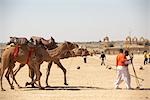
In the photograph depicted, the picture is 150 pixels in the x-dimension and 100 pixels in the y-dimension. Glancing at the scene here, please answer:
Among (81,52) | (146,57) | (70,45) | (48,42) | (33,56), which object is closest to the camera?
(33,56)

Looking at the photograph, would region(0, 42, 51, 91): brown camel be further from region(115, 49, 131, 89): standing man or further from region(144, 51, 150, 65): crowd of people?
region(144, 51, 150, 65): crowd of people

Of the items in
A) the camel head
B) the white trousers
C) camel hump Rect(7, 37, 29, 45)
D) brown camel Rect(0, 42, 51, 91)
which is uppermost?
camel hump Rect(7, 37, 29, 45)

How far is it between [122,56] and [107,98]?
3269mm

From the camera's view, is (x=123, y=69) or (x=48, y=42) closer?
(x=123, y=69)

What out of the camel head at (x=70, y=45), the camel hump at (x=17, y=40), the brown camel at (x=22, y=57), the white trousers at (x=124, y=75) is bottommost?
the white trousers at (x=124, y=75)

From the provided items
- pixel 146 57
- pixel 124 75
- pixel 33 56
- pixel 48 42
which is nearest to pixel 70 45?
pixel 48 42

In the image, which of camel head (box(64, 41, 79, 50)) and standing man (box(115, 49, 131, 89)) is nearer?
standing man (box(115, 49, 131, 89))

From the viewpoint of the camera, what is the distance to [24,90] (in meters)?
16.1

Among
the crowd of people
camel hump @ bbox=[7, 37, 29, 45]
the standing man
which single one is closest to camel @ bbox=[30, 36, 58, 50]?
camel hump @ bbox=[7, 37, 29, 45]

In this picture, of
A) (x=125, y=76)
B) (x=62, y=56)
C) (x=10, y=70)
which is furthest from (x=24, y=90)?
(x=125, y=76)

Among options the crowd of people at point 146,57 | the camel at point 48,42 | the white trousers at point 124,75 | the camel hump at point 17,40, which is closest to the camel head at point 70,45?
the camel at point 48,42

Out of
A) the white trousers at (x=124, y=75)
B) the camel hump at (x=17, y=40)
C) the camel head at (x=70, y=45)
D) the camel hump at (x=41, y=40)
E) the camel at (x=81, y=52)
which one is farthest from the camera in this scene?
the camel at (x=81, y=52)

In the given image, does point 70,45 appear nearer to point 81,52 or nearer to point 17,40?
point 81,52

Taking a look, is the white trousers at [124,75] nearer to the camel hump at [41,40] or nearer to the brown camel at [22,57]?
the brown camel at [22,57]
